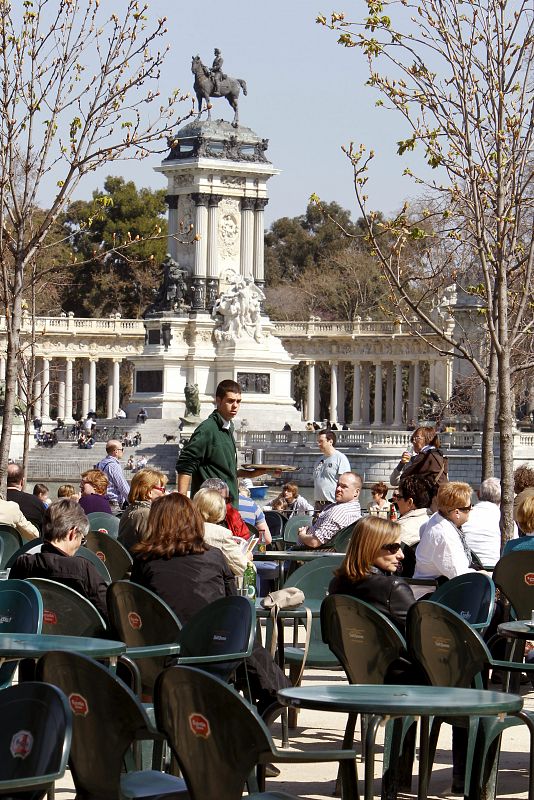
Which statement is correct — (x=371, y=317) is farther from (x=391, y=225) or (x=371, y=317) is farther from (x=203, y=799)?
(x=203, y=799)

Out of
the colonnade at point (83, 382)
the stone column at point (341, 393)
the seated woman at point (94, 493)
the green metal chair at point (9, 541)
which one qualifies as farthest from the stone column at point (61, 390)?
the green metal chair at point (9, 541)

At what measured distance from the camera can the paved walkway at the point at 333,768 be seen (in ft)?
25.4

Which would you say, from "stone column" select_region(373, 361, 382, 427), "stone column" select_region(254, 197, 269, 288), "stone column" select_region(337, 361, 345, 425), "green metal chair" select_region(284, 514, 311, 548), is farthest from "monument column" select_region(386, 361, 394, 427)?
"green metal chair" select_region(284, 514, 311, 548)

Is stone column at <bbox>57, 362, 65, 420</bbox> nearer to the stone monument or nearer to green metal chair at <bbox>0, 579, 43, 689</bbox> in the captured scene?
the stone monument

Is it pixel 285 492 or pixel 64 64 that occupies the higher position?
pixel 64 64

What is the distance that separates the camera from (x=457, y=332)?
68188 mm

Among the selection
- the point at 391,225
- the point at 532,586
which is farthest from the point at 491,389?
the point at 532,586

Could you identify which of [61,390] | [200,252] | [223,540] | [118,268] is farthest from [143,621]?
[118,268]

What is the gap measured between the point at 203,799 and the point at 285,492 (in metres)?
16.3

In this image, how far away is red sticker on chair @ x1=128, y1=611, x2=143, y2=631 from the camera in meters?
7.25

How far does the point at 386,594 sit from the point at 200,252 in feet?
167

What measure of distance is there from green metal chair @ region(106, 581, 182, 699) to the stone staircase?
44.5 metres

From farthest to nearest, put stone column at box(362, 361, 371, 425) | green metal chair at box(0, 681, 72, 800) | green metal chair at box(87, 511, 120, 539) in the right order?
stone column at box(362, 361, 371, 425) < green metal chair at box(87, 511, 120, 539) < green metal chair at box(0, 681, 72, 800)

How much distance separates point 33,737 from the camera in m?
4.45
